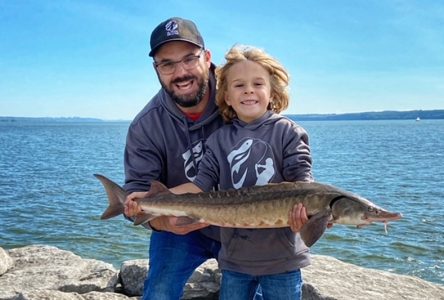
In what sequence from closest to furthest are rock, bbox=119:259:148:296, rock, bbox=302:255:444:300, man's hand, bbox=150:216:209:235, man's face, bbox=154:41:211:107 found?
man's hand, bbox=150:216:209:235 → man's face, bbox=154:41:211:107 → rock, bbox=302:255:444:300 → rock, bbox=119:259:148:296

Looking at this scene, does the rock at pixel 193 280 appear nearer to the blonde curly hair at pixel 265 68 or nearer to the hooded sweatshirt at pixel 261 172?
the hooded sweatshirt at pixel 261 172

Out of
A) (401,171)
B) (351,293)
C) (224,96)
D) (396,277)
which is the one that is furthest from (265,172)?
(401,171)

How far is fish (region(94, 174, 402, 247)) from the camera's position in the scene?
4.02 meters

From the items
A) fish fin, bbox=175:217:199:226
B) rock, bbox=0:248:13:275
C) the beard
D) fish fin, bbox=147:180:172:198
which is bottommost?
rock, bbox=0:248:13:275

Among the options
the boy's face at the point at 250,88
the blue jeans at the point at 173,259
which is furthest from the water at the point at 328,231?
the boy's face at the point at 250,88

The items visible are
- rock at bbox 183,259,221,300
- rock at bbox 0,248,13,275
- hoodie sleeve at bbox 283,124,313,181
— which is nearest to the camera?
hoodie sleeve at bbox 283,124,313,181

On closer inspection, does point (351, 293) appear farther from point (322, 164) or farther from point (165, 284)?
point (322, 164)

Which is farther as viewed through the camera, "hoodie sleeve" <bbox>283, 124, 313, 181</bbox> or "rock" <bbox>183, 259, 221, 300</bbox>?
"rock" <bbox>183, 259, 221, 300</bbox>

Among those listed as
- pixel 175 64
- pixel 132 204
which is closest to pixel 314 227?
pixel 132 204

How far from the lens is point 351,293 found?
623 cm

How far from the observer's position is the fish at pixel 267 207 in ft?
13.2

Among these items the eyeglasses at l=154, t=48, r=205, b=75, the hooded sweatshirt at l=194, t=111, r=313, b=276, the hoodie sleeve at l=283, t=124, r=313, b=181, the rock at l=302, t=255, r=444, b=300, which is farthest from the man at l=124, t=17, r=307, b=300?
the rock at l=302, t=255, r=444, b=300

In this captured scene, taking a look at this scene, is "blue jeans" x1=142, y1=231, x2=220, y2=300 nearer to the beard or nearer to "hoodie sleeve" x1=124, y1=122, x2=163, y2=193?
"hoodie sleeve" x1=124, y1=122, x2=163, y2=193

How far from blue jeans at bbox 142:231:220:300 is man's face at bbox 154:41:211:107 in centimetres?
137
